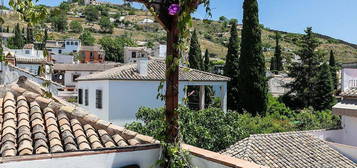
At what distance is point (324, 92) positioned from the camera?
114 ft

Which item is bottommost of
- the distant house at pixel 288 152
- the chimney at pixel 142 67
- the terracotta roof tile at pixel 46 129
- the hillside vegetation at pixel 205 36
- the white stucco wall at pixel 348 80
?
the distant house at pixel 288 152

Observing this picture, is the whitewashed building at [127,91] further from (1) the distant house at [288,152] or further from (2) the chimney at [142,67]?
(1) the distant house at [288,152]

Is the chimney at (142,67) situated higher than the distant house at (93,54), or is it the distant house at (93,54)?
the distant house at (93,54)

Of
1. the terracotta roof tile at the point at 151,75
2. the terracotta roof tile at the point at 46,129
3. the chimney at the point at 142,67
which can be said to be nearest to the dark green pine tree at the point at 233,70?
the terracotta roof tile at the point at 151,75

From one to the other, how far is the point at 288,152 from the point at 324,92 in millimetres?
24634

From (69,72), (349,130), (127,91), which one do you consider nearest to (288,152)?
(349,130)

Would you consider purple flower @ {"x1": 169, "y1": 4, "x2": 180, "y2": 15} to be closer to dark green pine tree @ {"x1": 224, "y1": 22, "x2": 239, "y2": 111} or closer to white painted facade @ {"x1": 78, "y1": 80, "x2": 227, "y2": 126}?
white painted facade @ {"x1": 78, "y1": 80, "x2": 227, "y2": 126}

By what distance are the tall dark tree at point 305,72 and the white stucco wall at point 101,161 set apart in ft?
111

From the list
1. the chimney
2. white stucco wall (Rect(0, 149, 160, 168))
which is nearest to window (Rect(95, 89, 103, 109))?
the chimney

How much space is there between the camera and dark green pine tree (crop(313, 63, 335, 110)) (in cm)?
3453

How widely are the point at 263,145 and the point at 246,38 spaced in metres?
18.3

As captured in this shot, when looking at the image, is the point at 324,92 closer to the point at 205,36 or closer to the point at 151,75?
the point at 151,75

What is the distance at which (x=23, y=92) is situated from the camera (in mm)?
4938

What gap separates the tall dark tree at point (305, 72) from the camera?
1396 inches
